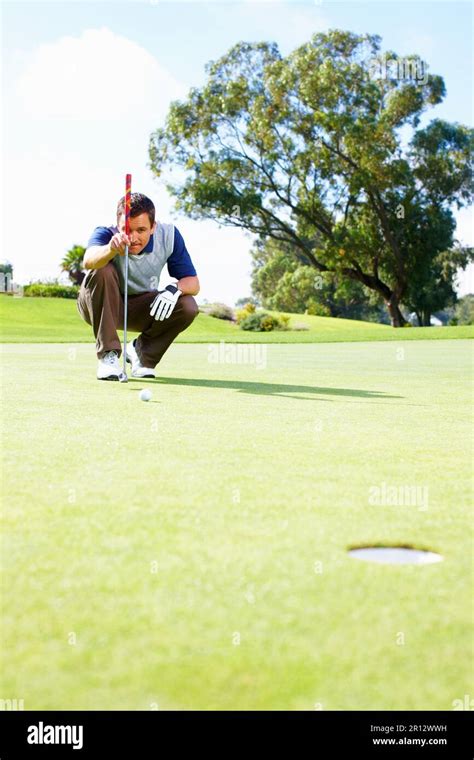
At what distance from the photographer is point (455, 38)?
3831cm

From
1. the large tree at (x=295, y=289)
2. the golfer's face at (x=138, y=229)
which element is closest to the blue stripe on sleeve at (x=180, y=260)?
the golfer's face at (x=138, y=229)

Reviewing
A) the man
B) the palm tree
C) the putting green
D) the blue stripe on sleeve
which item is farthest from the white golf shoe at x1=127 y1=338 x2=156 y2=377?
the palm tree

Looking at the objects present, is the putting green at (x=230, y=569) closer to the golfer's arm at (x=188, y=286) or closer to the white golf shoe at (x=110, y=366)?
the white golf shoe at (x=110, y=366)

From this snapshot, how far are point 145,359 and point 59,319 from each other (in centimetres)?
3734

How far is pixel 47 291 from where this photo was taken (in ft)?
177

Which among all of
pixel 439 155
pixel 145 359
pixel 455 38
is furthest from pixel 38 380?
pixel 439 155

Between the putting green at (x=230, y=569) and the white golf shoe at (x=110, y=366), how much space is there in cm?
308

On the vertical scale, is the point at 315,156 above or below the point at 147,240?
above

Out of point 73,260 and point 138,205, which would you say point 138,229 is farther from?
point 73,260

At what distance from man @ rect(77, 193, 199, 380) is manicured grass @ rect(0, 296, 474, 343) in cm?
1712

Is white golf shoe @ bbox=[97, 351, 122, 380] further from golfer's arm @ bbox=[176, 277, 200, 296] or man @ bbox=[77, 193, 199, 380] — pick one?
golfer's arm @ bbox=[176, 277, 200, 296]

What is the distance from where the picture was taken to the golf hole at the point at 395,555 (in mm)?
2328

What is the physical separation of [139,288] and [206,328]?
36.6m

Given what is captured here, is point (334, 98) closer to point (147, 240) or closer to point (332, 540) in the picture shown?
point (147, 240)
